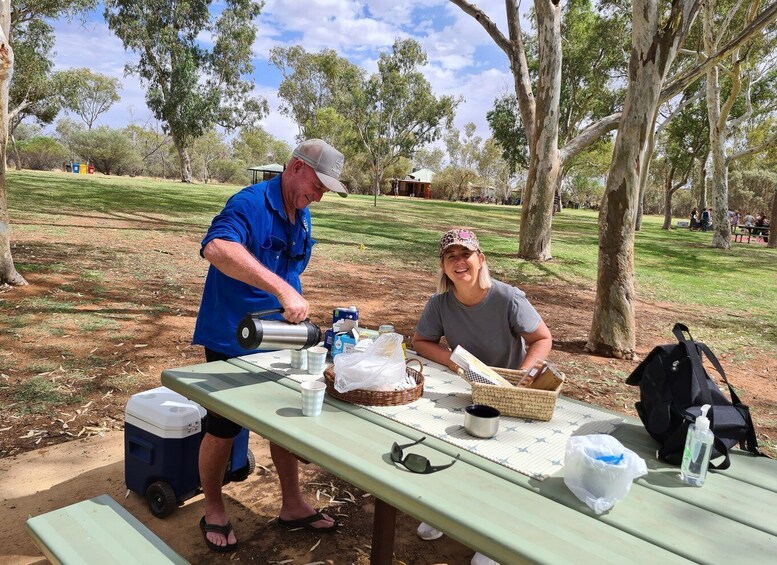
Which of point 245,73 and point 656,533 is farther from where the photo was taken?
point 245,73

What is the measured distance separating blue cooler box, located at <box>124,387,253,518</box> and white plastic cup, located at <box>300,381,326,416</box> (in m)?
1.22

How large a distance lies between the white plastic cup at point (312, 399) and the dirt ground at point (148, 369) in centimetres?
109

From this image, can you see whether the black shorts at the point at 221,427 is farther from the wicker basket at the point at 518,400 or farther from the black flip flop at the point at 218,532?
the wicker basket at the point at 518,400

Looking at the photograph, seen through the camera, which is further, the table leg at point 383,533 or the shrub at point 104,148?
the shrub at point 104,148

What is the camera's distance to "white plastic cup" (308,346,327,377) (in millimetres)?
2416

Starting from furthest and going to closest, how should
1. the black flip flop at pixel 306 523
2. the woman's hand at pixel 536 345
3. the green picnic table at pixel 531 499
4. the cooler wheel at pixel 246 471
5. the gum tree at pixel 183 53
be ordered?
the gum tree at pixel 183 53 → the cooler wheel at pixel 246 471 → the black flip flop at pixel 306 523 → the woman's hand at pixel 536 345 → the green picnic table at pixel 531 499

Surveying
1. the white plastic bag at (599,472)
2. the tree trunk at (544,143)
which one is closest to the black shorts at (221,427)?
the white plastic bag at (599,472)

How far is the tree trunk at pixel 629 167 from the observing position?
5.30 metres

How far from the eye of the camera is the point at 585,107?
32375 mm

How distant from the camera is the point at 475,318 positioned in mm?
2877

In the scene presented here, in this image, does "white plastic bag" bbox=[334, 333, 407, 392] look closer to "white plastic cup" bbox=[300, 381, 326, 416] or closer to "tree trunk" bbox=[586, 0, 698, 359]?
"white plastic cup" bbox=[300, 381, 326, 416]

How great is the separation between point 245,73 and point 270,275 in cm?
4536

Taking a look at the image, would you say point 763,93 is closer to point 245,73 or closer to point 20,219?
point 20,219

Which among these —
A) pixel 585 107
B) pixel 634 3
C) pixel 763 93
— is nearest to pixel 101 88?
pixel 585 107
